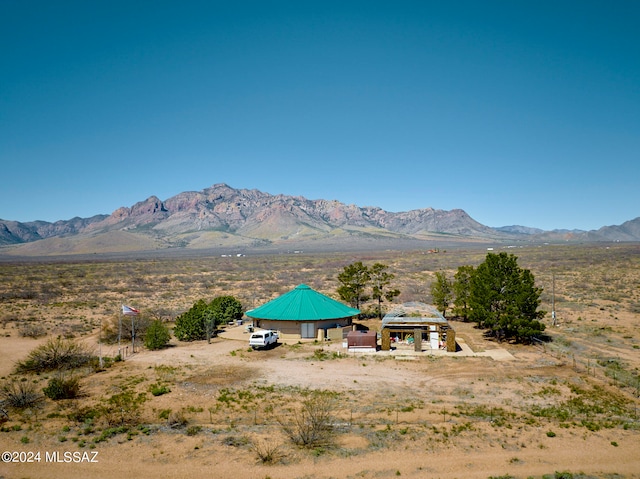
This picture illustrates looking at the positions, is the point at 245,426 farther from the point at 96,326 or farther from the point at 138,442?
the point at 96,326

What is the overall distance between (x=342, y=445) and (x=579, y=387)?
15.3m

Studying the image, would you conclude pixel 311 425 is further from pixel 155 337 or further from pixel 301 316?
pixel 155 337

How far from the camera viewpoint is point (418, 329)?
34.6m

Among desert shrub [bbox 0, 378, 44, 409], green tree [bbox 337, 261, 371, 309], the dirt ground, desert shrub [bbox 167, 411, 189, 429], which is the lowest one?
the dirt ground

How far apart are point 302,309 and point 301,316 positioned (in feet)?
3.44

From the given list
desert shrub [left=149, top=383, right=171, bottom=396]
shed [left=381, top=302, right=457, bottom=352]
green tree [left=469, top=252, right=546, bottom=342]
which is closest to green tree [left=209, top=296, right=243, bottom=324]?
shed [left=381, top=302, right=457, bottom=352]

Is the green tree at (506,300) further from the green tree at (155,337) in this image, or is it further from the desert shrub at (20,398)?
the desert shrub at (20,398)

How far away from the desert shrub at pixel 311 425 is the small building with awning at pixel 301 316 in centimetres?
1611

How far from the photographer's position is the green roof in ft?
126

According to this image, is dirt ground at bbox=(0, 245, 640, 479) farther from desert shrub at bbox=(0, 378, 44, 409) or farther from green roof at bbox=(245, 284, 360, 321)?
green roof at bbox=(245, 284, 360, 321)

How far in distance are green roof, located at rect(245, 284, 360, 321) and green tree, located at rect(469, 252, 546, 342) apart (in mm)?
11804

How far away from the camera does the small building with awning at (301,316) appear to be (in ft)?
126

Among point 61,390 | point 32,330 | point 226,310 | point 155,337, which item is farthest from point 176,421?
point 226,310

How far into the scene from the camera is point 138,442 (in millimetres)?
17578
